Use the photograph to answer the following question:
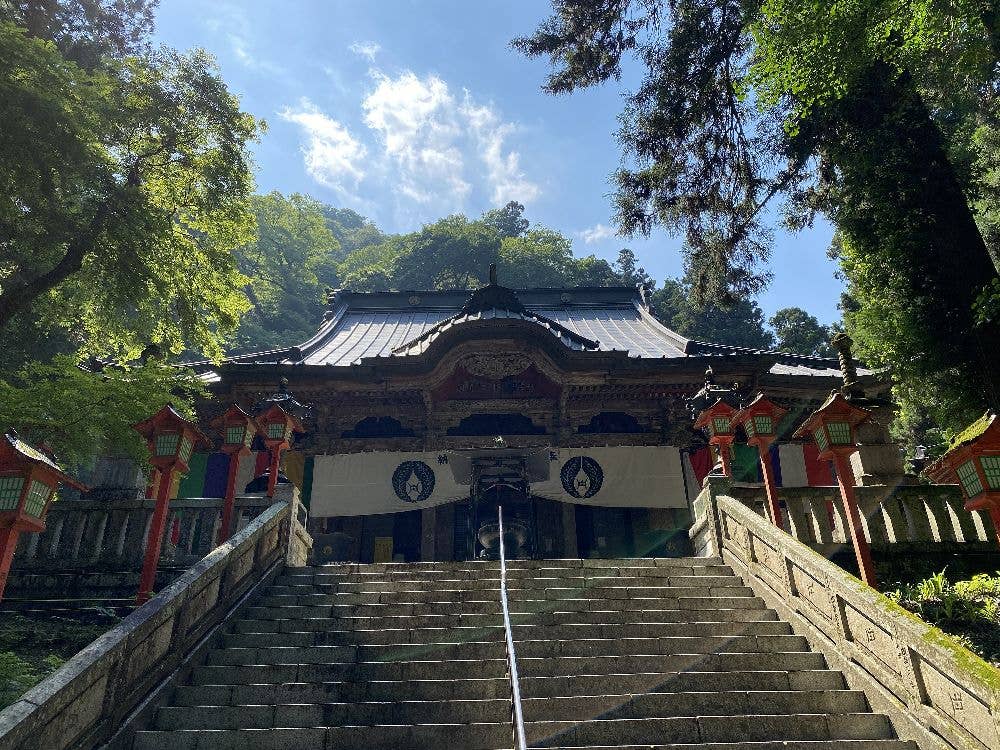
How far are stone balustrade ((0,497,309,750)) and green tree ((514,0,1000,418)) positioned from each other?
10.3m

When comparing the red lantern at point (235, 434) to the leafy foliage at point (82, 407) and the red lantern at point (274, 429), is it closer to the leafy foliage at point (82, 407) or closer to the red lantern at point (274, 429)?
the red lantern at point (274, 429)

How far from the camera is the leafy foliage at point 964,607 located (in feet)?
19.3

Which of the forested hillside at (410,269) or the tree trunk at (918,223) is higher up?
the forested hillside at (410,269)

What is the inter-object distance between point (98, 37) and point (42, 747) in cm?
1503

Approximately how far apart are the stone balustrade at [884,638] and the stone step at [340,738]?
314cm

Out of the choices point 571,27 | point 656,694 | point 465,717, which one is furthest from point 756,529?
point 571,27

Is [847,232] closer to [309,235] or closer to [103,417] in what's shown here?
[103,417]

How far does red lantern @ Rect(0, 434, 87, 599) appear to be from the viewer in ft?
16.6

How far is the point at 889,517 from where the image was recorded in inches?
322

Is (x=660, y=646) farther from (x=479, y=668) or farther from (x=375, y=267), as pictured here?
(x=375, y=267)

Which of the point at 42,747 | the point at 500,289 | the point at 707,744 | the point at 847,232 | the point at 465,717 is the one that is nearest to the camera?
the point at 42,747

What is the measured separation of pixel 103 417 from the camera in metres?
7.29

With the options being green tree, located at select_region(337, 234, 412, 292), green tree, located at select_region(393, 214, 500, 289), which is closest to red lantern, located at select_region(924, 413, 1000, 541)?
green tree, located at select_region(393, 214, 500, 289)

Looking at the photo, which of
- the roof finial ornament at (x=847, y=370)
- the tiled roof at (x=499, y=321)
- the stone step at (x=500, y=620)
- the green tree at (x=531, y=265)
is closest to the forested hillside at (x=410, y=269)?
the green tree at (x=531, y=265)
